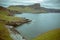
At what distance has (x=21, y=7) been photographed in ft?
8.78

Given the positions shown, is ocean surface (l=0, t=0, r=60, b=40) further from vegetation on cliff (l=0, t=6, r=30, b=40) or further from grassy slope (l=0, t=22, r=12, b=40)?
grassy slope (l=0, t=22, r=12, b=40)

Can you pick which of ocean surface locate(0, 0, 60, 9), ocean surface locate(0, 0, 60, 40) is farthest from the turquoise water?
ocean surface locate(0, 0, 60, 9)

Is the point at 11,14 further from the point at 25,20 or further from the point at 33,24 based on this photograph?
the point at 33,24

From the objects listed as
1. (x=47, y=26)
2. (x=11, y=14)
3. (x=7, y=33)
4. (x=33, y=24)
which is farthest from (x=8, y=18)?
(x=47, y=26)

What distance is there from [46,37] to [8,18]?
0.74 metres

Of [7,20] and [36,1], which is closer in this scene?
[7,20]

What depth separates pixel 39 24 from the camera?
2.64m

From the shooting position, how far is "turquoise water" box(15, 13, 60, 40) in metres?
2.56

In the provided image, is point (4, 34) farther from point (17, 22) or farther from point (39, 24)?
point (39, 24)

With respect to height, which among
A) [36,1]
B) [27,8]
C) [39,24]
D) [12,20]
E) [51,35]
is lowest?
[51,35]

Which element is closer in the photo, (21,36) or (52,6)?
(21,36)

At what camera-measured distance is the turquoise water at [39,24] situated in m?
2.56

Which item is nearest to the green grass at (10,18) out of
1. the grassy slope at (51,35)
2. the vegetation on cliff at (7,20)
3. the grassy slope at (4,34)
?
the vegetation on cliff at (7,20)

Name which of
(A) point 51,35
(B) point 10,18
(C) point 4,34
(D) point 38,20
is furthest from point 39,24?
(C) point 4,34
